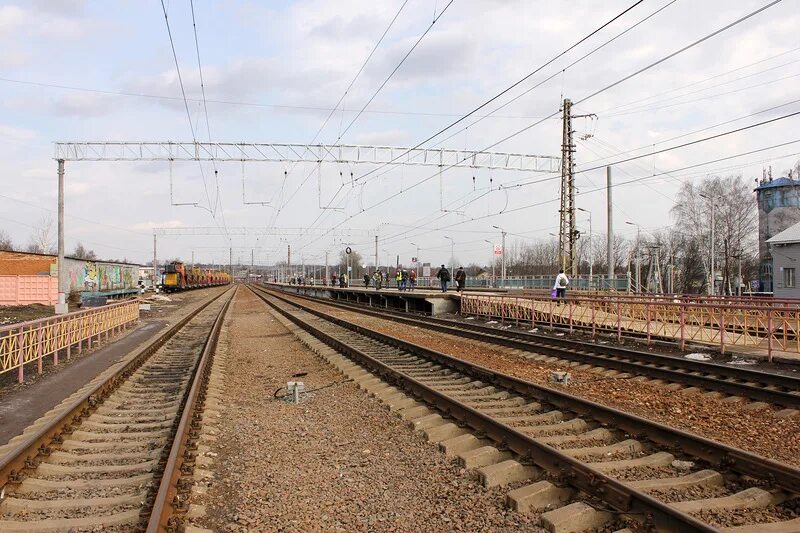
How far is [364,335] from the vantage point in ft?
64.0

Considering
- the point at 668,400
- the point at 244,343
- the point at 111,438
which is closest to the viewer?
the point at 111,438

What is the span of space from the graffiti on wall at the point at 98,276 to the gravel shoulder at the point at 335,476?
3672 cm

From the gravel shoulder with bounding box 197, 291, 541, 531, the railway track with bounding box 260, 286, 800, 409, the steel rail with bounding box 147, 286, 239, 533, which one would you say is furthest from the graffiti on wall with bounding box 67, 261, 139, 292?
the gravel shoulder with bounding box 197, 291, 541, 531

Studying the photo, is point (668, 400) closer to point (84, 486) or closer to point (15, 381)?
point (84, 486)

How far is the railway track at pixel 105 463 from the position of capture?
15.5ft

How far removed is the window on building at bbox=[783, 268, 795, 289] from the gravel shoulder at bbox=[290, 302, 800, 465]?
34.2m

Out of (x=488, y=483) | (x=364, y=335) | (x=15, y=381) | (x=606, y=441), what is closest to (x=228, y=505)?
(x=488, y=483)

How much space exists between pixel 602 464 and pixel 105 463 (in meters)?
5.10

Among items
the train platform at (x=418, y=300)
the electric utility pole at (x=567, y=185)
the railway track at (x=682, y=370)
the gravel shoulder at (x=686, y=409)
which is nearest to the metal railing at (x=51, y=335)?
the gravel shoulder at (x=686, y=409)

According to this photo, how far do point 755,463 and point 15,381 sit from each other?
12.4 meters

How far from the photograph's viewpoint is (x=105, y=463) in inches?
250

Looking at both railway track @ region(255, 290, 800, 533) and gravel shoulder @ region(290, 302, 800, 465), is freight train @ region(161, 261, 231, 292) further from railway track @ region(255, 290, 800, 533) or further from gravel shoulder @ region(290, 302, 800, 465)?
railway track @ region(255, 290, 800, 533)

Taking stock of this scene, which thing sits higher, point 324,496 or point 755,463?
point 755,463

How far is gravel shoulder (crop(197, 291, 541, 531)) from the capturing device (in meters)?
4.76
